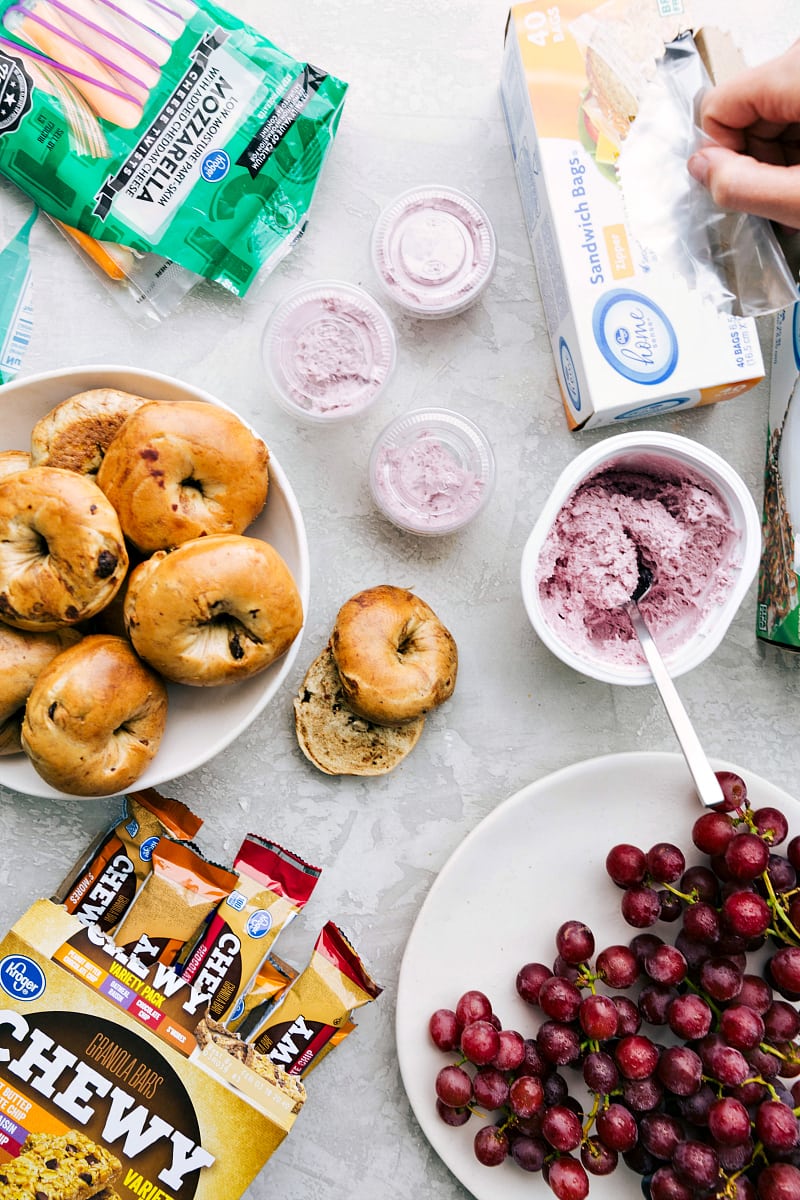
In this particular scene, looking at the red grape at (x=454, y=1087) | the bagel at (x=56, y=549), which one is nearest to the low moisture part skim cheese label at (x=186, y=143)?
the bagel at (x=56, y=549)

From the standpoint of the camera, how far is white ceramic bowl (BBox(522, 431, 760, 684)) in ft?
3.43

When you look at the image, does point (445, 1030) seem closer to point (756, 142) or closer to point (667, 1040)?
point (667, 1040)

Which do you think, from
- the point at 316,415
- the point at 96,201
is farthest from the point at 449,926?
the point at 96,201

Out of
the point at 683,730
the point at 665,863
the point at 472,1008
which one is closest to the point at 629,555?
the point at 683,730

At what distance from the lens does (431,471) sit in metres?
1.23

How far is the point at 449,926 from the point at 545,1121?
0.80 ft

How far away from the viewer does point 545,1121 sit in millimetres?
1083

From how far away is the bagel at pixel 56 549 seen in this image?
0.91 metres

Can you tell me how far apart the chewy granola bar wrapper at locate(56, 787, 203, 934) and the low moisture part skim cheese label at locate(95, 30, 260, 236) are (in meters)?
0.76

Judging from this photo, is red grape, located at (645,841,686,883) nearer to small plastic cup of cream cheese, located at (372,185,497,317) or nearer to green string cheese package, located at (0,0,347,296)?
small plastic cup of cream cheese, located at (372,185,497,317)

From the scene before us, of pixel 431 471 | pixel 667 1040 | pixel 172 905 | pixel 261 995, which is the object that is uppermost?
pixel 431 471

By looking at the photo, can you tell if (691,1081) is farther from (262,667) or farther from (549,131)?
(549,131)

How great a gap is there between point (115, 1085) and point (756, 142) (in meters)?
1.24

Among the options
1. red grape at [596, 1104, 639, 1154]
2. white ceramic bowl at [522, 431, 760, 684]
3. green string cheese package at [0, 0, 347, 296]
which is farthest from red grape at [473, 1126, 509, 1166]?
green string cheese package at [0, 0, 347, 296]
